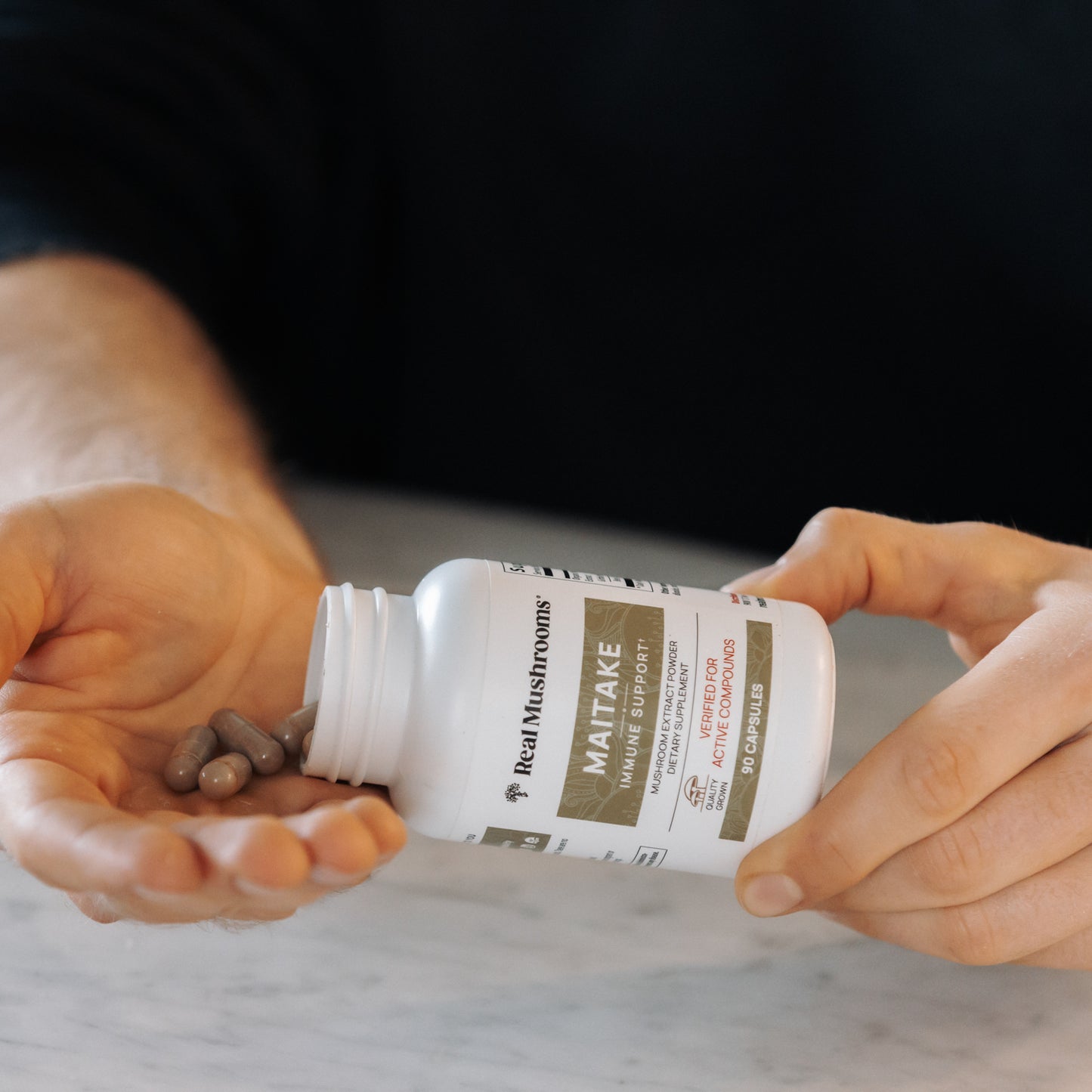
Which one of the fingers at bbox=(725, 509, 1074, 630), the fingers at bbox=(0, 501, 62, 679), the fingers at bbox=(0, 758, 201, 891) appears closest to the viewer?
the fingers at bbox=(0, 758, 201, 891)

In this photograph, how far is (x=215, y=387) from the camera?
1234 millimetres

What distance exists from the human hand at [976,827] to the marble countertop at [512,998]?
0.07 meters

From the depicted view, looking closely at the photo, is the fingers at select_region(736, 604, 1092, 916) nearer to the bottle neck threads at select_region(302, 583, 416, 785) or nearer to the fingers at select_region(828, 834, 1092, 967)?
the fingers at select_region(828, 834, 1092, 967)

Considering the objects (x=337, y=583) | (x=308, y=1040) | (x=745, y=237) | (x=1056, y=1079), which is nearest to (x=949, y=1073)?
(x=1056, y=1079)

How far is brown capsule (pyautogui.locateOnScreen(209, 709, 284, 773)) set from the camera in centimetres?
69

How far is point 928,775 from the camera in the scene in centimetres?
66

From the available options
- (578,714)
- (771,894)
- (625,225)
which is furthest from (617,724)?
(625,225)

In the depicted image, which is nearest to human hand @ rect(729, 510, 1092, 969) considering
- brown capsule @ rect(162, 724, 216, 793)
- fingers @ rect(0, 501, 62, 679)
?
Answer: brown capsule @ rect(162, 724, 216, 793)

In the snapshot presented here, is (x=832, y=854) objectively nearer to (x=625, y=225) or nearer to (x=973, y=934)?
(x=973, y=934)

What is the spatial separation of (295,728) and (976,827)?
0.44 metres

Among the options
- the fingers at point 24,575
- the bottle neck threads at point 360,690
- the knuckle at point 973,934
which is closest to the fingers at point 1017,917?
the knuckle at point 973,934

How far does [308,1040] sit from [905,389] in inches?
40.3

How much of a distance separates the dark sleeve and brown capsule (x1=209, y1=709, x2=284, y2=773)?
2.33 ft

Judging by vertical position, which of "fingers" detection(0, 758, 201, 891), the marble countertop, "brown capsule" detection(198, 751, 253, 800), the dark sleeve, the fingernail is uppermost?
the dark sleeve
